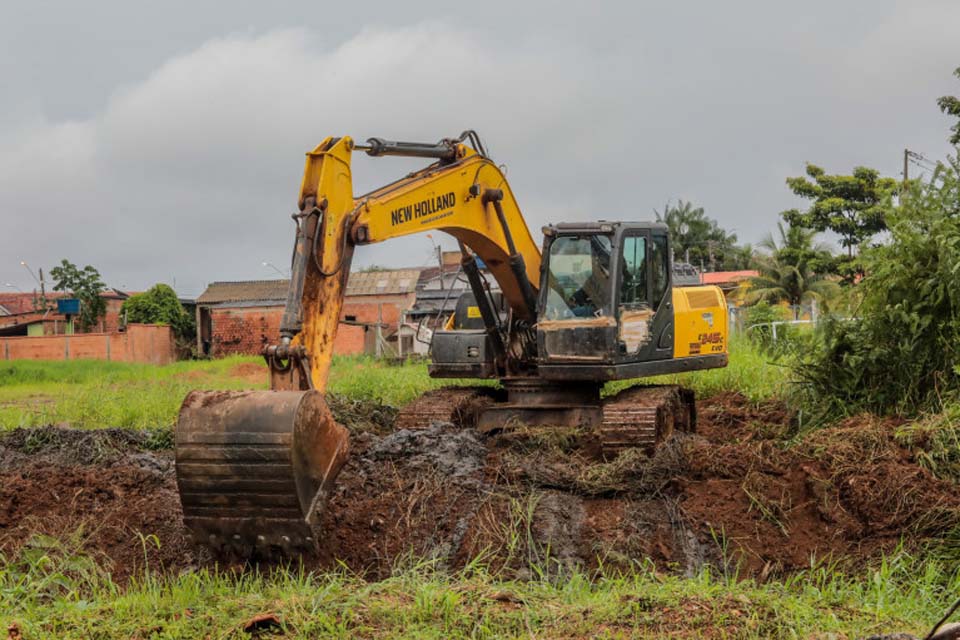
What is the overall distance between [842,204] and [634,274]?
28.1 meters

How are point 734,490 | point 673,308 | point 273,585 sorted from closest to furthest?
point 273,585
point 734,490
point 673,308

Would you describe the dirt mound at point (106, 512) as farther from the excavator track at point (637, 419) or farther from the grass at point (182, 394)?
the excavator track at point (637, 419)

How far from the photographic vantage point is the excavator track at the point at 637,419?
862 cm

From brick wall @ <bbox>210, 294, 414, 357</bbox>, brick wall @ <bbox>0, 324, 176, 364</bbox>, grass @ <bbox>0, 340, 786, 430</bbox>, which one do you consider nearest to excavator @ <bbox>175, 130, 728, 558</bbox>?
grass @ <bbox>0, 340, 786, 430</bbox>

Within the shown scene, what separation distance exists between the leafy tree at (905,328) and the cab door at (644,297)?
144 centimetres

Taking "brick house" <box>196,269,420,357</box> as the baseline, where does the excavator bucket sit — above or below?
below

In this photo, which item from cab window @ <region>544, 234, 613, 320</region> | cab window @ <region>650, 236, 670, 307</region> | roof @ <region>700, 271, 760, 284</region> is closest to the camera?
cab window @ <region>544, 234, 613, 320</region>

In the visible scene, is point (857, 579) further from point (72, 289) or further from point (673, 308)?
point (72, 289)

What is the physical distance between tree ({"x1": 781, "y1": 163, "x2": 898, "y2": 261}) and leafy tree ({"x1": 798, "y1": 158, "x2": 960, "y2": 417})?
86.3 ft

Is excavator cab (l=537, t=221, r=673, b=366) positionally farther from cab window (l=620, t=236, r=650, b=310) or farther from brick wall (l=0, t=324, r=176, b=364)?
brick wall (l=0, t=324, r=176, b=364)

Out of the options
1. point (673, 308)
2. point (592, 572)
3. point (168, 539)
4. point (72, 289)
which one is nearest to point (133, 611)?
point (168, 539)

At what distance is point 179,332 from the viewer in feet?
130

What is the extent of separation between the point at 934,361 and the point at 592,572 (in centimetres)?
390

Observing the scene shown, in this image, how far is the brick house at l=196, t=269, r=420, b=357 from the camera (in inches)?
1369
